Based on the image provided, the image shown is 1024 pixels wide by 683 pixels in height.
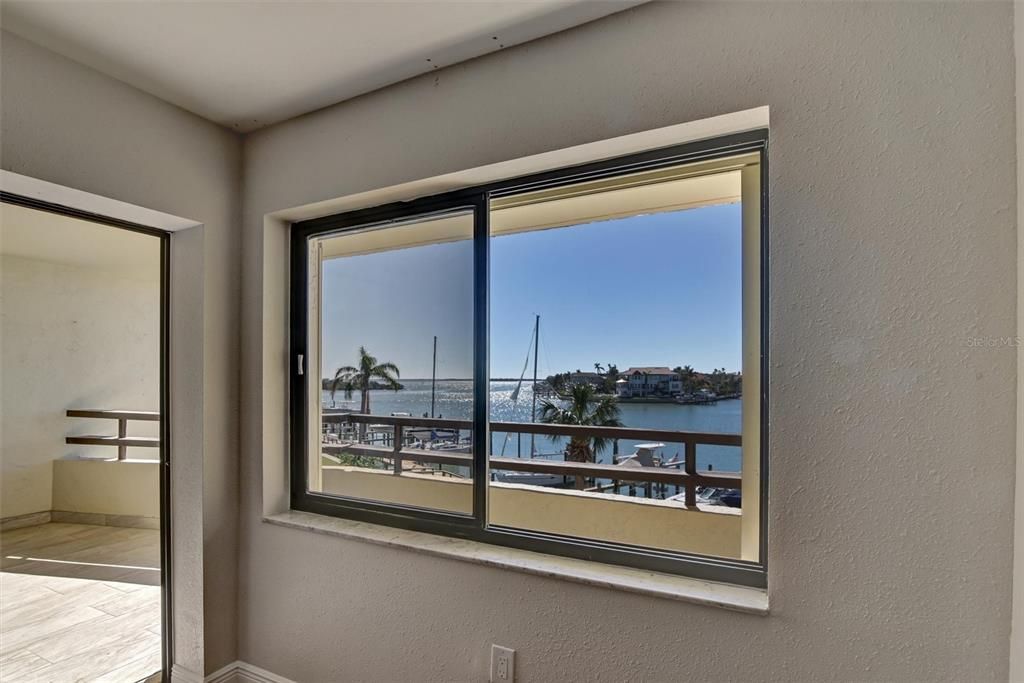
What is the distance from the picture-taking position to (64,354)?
2.00m

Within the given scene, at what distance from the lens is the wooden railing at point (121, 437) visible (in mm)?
2051

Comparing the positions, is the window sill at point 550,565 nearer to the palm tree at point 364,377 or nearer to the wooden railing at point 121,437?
the palm tree at point 364,377

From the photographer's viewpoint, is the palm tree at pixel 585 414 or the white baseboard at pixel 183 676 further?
the palm tree at pixel 585 414

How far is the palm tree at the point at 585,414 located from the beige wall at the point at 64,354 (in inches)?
68.2

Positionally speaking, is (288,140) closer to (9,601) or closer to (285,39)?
(285,39)

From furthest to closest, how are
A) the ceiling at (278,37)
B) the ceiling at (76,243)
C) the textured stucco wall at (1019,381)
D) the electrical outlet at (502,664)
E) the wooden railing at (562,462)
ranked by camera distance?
the wooden railing at (562,462) → the ceiling at (76,243) → the electrical outlet at (502,664) → the ceiling at (278,37) → the textured stucco wall at (1019,381)

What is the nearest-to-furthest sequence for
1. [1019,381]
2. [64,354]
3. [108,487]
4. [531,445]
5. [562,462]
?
1. [1019,381]
2. [64,354]
3. [108,487]
4. [531,445]
5. [562,462]

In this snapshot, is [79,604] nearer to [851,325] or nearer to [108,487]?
[108,487]

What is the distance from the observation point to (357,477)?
227 centimetres

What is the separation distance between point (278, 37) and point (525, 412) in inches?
62.9

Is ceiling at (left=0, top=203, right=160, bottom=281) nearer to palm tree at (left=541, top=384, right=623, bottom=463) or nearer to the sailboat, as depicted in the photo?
the sailboat

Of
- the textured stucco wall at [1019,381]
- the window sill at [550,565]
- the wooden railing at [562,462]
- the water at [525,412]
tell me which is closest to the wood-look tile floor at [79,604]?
the window sill at [550,565]

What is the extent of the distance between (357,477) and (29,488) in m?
1.16

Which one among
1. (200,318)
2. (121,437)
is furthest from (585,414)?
(121,437)
